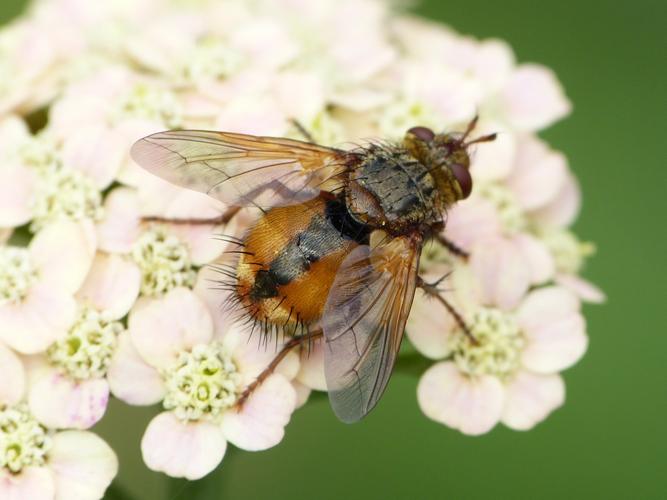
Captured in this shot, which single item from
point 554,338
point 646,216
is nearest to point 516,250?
point 554,338

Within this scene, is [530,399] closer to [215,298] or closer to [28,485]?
[215,298]

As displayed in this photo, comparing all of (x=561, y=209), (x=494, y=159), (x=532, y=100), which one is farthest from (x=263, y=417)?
(x=532, y=100)

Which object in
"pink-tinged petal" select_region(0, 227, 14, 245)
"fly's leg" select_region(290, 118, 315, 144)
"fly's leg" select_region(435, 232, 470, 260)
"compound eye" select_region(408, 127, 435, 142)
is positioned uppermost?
"compound eye" select_region(408, 127, 435, 142)

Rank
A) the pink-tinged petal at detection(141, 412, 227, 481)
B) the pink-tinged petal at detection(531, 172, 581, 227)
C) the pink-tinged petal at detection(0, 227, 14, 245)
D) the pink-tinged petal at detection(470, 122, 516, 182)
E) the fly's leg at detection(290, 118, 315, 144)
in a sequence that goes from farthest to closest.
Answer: the pink-tinged petal at detection(531, 172, 581, 227)
the pink-tinged petal at detection(470, 122, 516, 182)
the fly's leg at detection(290, 118, 315, 144)
the pink-tinged petal at detection(0, 227, 14, 245)
the pink-tinged petal at detection(141, 412, 227, 481)

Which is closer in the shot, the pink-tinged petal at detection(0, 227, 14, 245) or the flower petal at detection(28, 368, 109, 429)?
the flower petal at detection(28, 368, 109, 429)

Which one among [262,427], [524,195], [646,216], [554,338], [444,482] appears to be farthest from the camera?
[646,216]

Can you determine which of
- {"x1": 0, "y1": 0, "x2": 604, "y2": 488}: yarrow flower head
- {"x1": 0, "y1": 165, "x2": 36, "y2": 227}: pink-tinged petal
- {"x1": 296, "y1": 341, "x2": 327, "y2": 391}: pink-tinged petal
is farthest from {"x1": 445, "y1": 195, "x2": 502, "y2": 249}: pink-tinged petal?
{"x1": 0, "y1": 165, "x2": 36, "y2": 227}: pink-tinged petal

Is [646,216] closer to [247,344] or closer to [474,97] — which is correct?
[474,97]

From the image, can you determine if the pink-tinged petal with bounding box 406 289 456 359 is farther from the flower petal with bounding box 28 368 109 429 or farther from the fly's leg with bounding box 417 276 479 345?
the flower petal with bounding box 28 368 109 429
